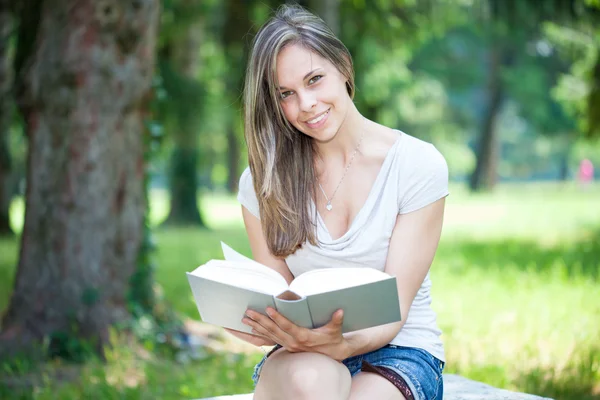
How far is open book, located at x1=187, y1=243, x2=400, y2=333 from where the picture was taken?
2047 millimetres

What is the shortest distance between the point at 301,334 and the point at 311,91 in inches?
32.6

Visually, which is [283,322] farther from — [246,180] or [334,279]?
[246,180]

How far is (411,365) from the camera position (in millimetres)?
2436

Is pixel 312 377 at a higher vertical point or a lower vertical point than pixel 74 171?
lower

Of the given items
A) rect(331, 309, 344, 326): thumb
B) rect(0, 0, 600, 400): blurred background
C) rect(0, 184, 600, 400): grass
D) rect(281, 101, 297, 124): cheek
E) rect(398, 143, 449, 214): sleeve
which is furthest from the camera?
rect(0, 0, 600, 400): blurred background

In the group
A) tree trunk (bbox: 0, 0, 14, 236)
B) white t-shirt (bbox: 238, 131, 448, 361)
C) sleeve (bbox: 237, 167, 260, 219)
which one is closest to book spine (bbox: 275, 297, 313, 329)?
white t-shirt (bbox: 238, 131, 448, 361)

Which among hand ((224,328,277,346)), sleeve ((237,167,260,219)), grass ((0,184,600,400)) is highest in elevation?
sleeve ((237,167,260,219))

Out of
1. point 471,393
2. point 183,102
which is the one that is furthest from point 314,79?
point 183,102

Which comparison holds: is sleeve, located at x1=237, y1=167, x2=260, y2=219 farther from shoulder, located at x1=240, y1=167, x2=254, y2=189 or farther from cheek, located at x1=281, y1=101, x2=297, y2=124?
cheek, located at x1=281, y1=101, x2=297, y2=124

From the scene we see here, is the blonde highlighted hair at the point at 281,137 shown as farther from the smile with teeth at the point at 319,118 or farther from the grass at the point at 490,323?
the grass at the point at 490,323

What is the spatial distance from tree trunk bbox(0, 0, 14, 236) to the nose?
24.3 feet

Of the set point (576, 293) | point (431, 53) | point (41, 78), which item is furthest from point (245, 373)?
point (431, 53)

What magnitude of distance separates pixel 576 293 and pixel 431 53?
24702mm

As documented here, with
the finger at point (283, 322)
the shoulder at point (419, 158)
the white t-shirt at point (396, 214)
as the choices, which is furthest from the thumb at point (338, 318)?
the shoulder at point (419, 158)
